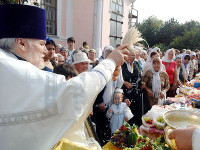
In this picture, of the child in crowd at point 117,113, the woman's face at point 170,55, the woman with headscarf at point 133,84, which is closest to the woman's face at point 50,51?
the child in crowd at point 117,113

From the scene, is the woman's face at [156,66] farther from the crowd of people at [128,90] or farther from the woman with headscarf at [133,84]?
the woman with headscarf at [133,84]

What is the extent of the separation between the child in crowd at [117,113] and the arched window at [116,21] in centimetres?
957

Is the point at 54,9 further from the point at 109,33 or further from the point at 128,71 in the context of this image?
the point at 128,71

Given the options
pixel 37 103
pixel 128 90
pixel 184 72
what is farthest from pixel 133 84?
pixel 184 72

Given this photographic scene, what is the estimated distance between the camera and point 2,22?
1.23 metres

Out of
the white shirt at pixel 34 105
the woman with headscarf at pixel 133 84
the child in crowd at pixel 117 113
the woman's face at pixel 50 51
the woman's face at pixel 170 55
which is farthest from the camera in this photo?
the woman's face at pixel 170 55

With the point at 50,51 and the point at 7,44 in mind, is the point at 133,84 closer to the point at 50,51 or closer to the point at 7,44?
the point at 50,51

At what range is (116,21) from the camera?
1281 centimetres

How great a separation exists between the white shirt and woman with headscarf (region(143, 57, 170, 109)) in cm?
341

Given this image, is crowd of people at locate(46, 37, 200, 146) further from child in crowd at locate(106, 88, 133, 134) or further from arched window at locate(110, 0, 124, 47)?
arched window at locate(110, 0, 124, 47)

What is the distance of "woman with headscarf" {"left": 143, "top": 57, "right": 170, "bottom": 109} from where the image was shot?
165 inches

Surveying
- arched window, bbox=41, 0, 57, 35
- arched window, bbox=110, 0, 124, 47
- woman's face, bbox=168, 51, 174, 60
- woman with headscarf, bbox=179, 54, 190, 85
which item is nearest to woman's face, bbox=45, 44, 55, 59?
woman's face, bbox=168, 51, 174, 60

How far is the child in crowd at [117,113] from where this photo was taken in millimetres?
3184

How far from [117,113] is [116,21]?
1060cm
